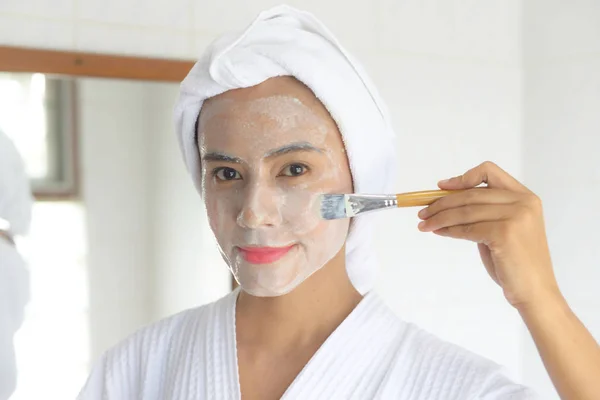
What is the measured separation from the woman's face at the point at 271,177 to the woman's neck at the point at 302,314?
5 centimetres

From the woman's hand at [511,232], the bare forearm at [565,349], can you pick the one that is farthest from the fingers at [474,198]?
the bare forearm at [565,349]

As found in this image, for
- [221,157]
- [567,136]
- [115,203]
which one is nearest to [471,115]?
[567,136]

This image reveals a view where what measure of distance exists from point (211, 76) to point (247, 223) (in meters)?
0.16

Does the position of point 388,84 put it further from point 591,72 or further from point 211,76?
point 211,76

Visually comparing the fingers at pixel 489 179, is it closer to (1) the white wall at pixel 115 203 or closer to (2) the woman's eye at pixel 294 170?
(2) the woman's eye at pixel 294 170

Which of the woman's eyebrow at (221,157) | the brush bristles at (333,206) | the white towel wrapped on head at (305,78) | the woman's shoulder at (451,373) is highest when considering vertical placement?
the white towel wrapped on head at (305,78)

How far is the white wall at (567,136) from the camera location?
145 centimetres

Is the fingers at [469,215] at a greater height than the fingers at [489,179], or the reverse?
the fingers at [489,179]

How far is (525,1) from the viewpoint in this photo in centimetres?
158

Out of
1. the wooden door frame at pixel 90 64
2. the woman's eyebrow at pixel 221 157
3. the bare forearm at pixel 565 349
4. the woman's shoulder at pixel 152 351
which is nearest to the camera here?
the bare forearm at pixel 565 349

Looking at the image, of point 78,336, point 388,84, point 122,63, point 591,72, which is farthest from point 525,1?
point 78,336

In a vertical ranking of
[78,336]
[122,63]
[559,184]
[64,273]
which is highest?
[122,63]

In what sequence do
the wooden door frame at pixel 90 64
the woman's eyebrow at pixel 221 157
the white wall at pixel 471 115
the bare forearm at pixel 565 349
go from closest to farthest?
the bare forearm at pixel 565 349 → the woman's eyebrow at pixel 221 157 → the wooden door frame at pixel 90 64 → the white wall at pixel 471 115

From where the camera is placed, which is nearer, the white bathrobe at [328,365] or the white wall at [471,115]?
the white bathrobe at [328,365]
